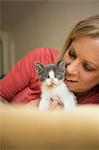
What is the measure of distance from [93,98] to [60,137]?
1.87ft

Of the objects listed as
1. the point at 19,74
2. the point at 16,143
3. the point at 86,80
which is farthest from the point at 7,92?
the point at 16,143

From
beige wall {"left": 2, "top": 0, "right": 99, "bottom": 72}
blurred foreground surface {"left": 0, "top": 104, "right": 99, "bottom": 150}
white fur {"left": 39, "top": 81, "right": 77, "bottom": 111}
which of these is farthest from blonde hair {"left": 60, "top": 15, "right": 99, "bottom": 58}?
beige wall {"left": 2, "top": 0, "right": 99, "bottom": 72}

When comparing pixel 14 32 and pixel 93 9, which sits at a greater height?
pixel 93 9

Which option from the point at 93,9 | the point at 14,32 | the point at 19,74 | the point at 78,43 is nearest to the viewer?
the point at 78,43

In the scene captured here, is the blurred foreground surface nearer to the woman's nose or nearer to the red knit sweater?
the woman's nose

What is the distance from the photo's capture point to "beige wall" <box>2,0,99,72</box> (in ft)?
5.58

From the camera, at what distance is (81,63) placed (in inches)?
32.1

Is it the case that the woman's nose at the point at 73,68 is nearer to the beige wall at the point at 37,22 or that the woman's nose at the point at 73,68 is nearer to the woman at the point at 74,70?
the woman at the point at 74,70

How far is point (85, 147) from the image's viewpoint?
12.5 inches

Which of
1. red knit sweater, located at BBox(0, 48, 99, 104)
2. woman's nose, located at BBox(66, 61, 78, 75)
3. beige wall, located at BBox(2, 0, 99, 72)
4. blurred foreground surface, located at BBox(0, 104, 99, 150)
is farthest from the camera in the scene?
beige wall, located at BBox(2, 0, 99, 72)

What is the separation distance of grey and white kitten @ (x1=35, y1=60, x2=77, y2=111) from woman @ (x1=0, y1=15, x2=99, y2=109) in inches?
0.7

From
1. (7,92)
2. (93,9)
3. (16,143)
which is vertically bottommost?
(7,92)

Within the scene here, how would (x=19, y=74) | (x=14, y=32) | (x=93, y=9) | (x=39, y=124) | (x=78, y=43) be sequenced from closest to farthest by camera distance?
(x=39, y=124), (x=78, y=43), (x=19, y=74), (x=93, y=9), (x=14, y=32)

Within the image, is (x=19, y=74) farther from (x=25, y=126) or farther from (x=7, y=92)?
Answer: (x=25, y=126)
